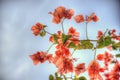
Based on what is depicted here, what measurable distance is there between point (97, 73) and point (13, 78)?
1.15 meters

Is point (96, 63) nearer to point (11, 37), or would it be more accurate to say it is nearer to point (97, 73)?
point (97, 73)

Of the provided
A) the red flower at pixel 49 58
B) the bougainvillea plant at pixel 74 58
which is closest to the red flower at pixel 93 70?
the bougainvillea plant at pixel 74 58

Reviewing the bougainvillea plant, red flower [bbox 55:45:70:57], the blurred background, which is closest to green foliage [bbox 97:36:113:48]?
the bougainvillea plant

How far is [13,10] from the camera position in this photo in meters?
2.08

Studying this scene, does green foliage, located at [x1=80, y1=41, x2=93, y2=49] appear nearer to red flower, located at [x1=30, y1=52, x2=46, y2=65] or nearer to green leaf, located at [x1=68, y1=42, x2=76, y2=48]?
green leaf, located at [x1=68, y1=42, x2=76, y2=48]

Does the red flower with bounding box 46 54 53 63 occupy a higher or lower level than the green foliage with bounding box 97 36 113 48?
lower

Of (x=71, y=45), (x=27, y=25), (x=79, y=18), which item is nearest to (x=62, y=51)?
(x=71, y=45)

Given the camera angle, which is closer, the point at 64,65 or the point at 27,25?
the point at 64,65

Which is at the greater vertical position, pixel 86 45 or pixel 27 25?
pixel 27 25

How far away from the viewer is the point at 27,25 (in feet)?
6.54

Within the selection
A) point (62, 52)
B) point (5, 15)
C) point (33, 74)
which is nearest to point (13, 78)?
point (33, 74)

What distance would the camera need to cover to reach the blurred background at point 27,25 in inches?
73.0

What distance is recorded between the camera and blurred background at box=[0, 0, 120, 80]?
6.09 ft

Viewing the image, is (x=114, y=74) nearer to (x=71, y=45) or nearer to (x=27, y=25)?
(x=71, y=45)
